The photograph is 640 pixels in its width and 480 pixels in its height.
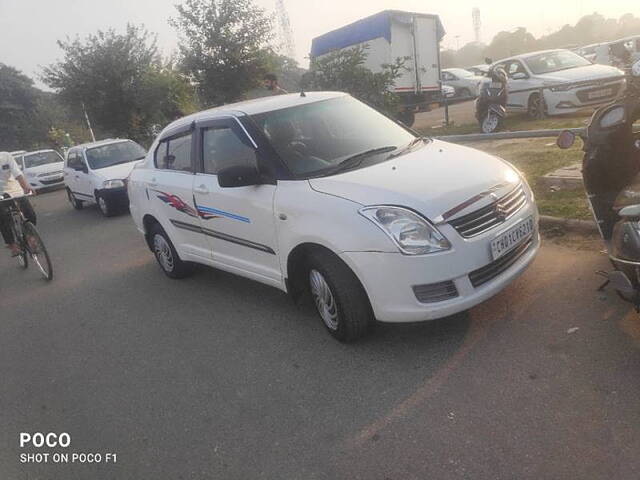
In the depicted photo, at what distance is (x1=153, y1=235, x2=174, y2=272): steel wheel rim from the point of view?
577 centimetres

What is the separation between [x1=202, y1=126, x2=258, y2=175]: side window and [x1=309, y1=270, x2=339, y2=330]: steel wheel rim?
105 cm

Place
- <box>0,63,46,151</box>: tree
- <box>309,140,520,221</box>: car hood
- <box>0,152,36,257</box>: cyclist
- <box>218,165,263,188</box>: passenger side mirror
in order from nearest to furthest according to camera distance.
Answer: <box>309,140,520,221</box>: car hood → <box>218,165,263,188</box>: passenger side mirror → <box>0,152,36,257</box>: cyclist → <box>0,63,46,151</box>: tree

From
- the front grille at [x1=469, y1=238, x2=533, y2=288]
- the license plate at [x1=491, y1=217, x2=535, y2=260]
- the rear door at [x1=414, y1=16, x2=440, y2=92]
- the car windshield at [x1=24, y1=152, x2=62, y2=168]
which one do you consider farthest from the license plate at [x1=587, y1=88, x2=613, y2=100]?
the car windshield at [x1=24, y1=152, x2=62, y2=168]

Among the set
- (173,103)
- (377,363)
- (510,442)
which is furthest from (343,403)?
(173,103)

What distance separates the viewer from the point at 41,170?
57.7 feet

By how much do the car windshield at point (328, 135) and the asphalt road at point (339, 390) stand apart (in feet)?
4.31

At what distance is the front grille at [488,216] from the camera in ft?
10.7

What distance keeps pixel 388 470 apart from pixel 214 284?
345cm

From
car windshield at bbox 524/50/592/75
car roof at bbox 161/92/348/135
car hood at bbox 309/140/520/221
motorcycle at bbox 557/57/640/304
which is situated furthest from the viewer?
car windshield at bbox 524/50/592/75

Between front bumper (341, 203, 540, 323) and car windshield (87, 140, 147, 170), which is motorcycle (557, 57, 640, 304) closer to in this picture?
front bumper (341, 203, 540, 323)

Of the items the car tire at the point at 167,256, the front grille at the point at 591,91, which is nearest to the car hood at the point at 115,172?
the car tire at the point at 167,256

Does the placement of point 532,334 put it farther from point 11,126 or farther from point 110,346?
point 11,126

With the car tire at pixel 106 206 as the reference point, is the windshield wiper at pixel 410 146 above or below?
above

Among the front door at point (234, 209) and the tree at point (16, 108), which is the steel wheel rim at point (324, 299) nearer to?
the front door at point (234, 209)
